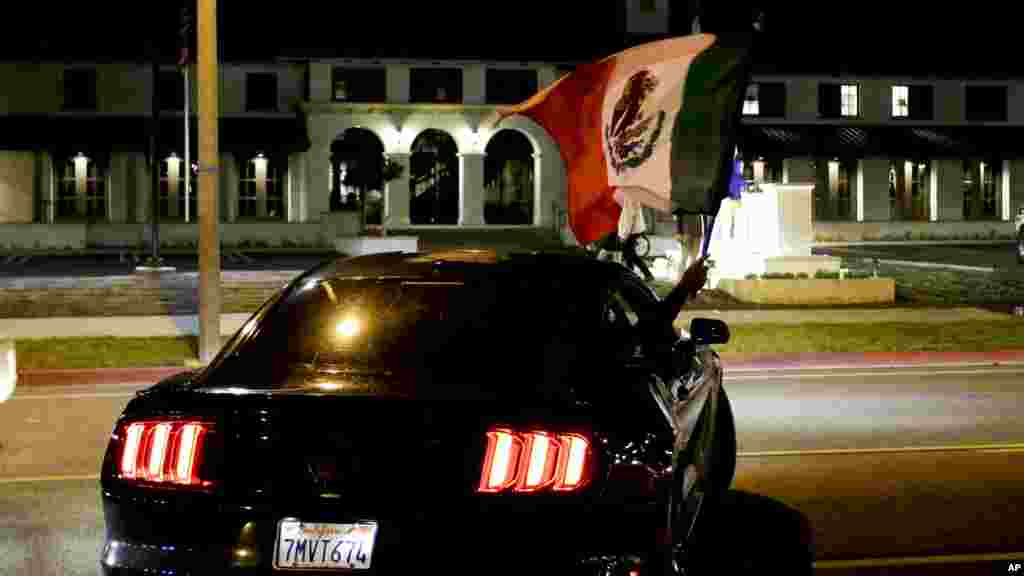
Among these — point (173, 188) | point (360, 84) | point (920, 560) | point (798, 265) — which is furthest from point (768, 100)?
point (920, 560)

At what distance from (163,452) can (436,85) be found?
50060 mm

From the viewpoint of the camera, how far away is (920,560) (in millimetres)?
7809

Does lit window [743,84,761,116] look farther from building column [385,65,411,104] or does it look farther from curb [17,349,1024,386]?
curb [17,349,1024,386]

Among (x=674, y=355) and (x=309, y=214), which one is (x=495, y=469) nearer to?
(x=674, y=355)

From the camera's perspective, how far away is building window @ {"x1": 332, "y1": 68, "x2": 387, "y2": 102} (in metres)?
54.8

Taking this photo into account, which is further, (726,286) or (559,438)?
(726,286)

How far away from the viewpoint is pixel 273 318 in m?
6.91

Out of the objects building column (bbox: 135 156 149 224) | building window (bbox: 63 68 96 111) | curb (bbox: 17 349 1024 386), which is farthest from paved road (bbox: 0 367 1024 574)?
building window (bbox: 63 68 96 111)

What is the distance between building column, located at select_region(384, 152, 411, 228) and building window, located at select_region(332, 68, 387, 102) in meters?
2.40

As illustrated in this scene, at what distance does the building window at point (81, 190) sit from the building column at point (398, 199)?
32.4 ft

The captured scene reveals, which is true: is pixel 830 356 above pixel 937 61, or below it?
below

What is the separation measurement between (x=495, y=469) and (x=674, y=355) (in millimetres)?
2118

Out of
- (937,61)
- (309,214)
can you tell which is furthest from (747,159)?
(309,214)

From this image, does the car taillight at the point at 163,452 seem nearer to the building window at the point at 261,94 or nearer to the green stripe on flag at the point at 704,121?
the green stripe on flag at the point at 704,121
